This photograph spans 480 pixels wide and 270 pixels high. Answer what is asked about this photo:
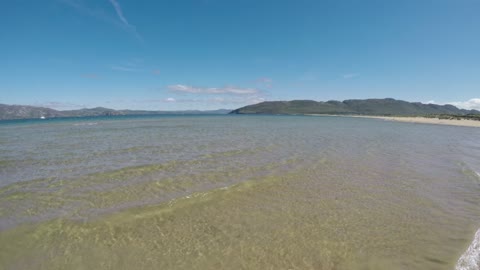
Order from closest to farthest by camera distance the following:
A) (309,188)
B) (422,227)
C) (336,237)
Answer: (336,237)
(422,227)
(309,188)

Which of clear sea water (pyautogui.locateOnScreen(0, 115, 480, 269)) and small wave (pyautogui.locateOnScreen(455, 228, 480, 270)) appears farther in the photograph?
clear sea water (pyautogui.locateOnScreen(0, 115, 480, 269))

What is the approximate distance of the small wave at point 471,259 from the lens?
212 inches

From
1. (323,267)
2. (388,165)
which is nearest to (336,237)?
(323,267)

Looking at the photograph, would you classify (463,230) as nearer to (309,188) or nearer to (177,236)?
(309,188)

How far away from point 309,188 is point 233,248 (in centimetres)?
561

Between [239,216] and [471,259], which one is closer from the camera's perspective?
[471,259]

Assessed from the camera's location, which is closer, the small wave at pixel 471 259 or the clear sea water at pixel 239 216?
the small wave at pixel 471 259

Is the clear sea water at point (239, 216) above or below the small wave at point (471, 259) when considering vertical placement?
below

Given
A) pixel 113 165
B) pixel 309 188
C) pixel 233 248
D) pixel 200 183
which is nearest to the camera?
pixel 233 248

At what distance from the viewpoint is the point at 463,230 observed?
23.1ft

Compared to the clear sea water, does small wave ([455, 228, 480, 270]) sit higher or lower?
higher

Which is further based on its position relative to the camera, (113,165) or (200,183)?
(113,165)

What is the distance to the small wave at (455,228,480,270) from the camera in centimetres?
538

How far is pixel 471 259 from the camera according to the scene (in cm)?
561
